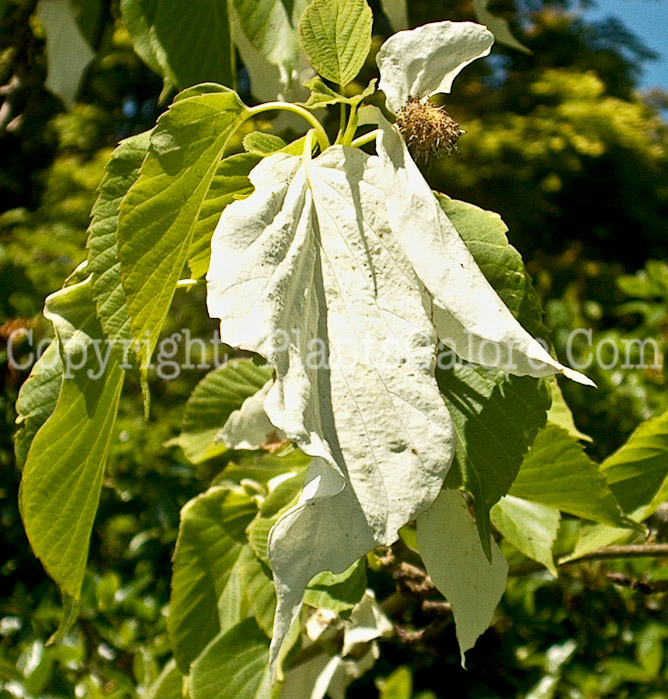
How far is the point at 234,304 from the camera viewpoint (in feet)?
1.07

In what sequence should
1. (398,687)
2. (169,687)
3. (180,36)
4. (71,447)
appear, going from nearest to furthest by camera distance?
(71,447) < (180,36) < (169,687) < (398,687)

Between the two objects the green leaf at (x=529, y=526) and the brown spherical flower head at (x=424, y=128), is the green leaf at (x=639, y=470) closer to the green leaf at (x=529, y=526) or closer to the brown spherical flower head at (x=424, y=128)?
the green leaf at (x=529, y=526)

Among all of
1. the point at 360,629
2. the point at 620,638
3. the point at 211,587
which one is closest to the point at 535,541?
the point at 360,629

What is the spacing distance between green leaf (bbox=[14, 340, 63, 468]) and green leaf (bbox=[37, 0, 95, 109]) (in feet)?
1.17

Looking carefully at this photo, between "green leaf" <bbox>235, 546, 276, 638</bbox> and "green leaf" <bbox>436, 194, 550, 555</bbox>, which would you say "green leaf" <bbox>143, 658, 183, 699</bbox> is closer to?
"green leaf" <bbox>235, 546, 276, 638</bbox>

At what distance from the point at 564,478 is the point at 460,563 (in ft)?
0.42

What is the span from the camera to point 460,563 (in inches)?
17.0

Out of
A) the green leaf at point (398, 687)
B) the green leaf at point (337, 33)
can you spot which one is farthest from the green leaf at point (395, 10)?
the green leaf at point (398, 687)

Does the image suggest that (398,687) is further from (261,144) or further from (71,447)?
(261,144)

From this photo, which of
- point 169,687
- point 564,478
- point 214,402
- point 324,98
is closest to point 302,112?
point 324,98

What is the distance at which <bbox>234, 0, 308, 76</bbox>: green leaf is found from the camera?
0.56 m

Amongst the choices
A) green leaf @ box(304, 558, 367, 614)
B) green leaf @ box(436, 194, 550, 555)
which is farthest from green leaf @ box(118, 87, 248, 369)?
green leaf @ box(304, 558, 367, 614)

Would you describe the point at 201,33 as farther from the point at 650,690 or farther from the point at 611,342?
the point at 611,342

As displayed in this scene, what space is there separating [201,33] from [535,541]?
1.42ft
